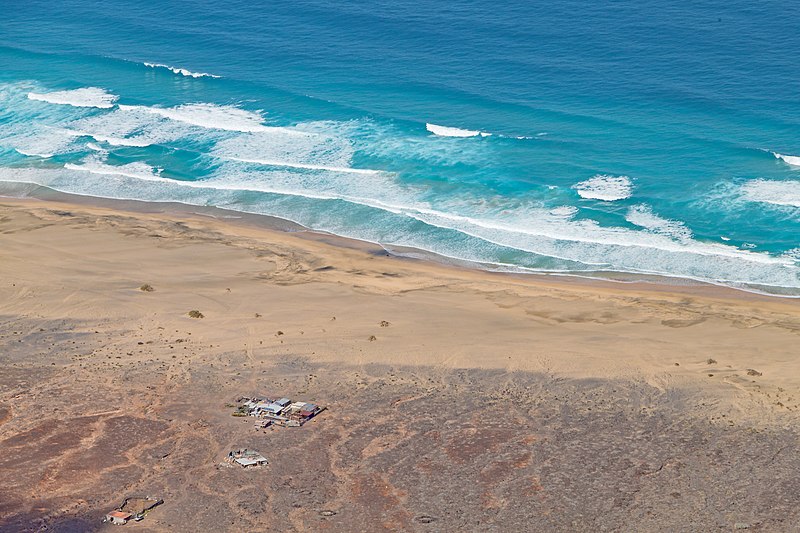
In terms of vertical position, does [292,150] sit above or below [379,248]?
above

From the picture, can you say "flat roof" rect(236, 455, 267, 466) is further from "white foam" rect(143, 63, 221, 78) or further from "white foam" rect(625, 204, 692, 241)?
"white foam" rect(143, 63, 221, 78)

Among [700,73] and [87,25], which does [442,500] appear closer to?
[700,73]

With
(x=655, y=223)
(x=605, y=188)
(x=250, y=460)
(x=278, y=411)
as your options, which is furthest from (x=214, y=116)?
(x=250, y=460)

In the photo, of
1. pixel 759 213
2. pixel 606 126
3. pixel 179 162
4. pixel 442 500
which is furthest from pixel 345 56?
pixel 442 500

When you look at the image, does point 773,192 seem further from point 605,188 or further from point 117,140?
point 117,140

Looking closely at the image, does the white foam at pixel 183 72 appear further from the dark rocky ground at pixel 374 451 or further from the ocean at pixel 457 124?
the dark rocky ground at pixel 374 451
